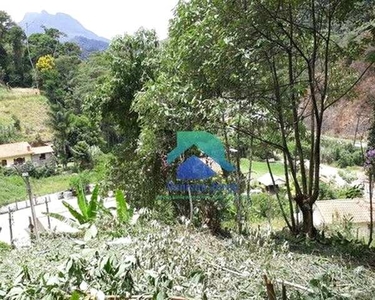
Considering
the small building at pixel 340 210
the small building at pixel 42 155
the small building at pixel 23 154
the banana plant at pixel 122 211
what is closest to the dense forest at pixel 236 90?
the banana plant at pixel 122 211

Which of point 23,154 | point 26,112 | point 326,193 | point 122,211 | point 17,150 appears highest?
point 122,211

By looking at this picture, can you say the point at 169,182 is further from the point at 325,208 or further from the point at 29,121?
the point at 29,121

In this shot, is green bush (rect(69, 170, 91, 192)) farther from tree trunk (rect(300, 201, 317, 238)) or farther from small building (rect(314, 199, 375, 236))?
small building (rect(314, 199, 375, 236))

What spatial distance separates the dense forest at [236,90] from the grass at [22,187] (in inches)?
529

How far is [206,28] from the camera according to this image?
3.66 metres

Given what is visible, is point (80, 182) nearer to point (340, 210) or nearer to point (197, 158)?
point (197, 158)

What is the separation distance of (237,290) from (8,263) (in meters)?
1.12

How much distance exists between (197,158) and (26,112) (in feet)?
86.0

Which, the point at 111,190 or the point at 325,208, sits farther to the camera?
the point at 325,208

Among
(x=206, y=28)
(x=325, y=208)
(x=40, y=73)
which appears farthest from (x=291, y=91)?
(x=40, y=73)

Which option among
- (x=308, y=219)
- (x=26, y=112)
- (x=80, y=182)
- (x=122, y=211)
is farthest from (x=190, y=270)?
(x=26, y=112)

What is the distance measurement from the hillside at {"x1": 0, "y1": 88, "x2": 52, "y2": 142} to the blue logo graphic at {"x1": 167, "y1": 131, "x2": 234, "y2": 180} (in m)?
22.4

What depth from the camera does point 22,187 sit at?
19.4 m

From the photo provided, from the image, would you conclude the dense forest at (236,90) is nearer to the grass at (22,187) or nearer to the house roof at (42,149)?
the grass at (22,187)
